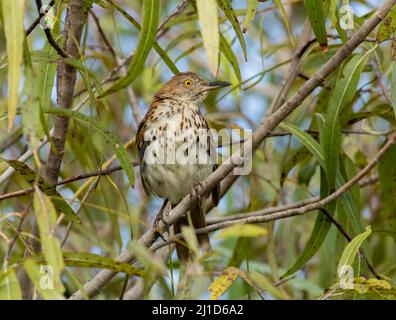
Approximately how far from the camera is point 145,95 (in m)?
7.28

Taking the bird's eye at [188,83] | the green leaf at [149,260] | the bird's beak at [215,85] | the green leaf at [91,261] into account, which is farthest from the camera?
the bird's eye at [188,83]

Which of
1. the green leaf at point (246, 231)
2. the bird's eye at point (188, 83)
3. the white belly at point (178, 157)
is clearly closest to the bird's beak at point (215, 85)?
the bird's eye at point (188, 83)

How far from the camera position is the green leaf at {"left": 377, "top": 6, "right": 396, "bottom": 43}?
404 centimetres

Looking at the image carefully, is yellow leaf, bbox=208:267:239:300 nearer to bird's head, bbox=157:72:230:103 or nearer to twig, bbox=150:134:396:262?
twig, bbox=150:134:396:262

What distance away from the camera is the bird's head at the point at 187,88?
6.04m

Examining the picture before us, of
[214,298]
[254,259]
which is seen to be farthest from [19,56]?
[254,259]

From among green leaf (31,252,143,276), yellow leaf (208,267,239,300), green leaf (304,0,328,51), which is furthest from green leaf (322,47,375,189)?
green leaf (31,252,143,276)

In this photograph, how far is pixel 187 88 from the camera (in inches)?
240

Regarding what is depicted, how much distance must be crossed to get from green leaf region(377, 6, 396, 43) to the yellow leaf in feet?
4.96

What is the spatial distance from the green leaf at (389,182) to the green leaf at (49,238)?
2.67 meters

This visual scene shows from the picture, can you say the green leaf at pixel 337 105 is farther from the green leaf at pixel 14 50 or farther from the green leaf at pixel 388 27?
the green leaf at pixel 14 50

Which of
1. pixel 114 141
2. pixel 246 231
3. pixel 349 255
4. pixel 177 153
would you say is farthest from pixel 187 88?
pixel 246 231
